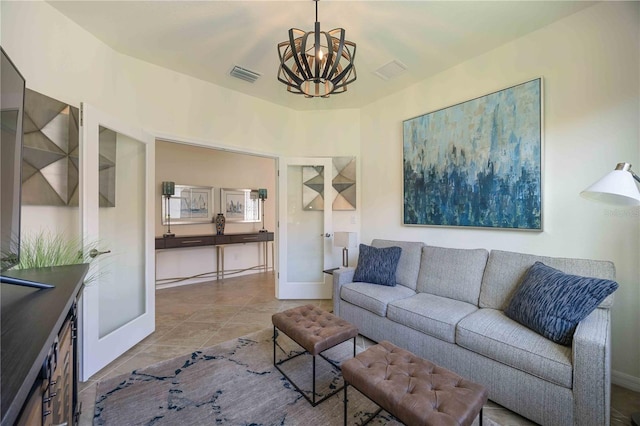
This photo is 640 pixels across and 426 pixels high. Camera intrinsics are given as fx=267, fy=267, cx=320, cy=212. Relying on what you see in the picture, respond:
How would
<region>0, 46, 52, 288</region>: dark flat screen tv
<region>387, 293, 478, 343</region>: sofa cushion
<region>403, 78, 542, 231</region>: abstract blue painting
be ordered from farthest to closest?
<region>403, 78, 542, 231</region>: abstract blue painting, <region>387, 293, 478, 343</region>: sofa cushion, <region>0, 46, 52, 288</region>: dark flat screen tv

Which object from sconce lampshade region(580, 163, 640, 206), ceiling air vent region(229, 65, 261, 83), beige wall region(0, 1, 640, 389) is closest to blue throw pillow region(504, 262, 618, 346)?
sconce lampshade region(580, 163, 640, 206)

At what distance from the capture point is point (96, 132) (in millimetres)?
2121

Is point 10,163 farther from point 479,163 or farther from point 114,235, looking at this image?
point 479,163

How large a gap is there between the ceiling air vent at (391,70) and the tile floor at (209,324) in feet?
9.32

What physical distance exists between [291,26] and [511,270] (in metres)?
2.70

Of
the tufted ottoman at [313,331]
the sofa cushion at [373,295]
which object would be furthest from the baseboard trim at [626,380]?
the tufted ottoman at [313,331]

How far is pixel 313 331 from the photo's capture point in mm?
1905

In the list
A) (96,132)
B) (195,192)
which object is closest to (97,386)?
(96,132)

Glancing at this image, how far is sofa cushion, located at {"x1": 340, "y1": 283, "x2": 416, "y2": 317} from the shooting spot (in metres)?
2.42

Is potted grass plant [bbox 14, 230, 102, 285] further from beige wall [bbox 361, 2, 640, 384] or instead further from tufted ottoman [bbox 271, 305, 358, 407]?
beige wall [bbox 361, 2, 640, 384]

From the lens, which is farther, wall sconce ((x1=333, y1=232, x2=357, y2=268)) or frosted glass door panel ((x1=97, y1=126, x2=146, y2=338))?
wall sconce ((x1=333, y1=232, x2=357, y2=268))

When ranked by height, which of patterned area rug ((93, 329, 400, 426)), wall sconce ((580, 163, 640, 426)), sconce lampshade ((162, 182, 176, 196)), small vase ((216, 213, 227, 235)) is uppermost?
sconce lampshade ((162, 182, 176, 196))

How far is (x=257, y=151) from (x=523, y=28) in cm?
300

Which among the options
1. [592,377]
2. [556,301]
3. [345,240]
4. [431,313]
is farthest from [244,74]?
[592,377]
